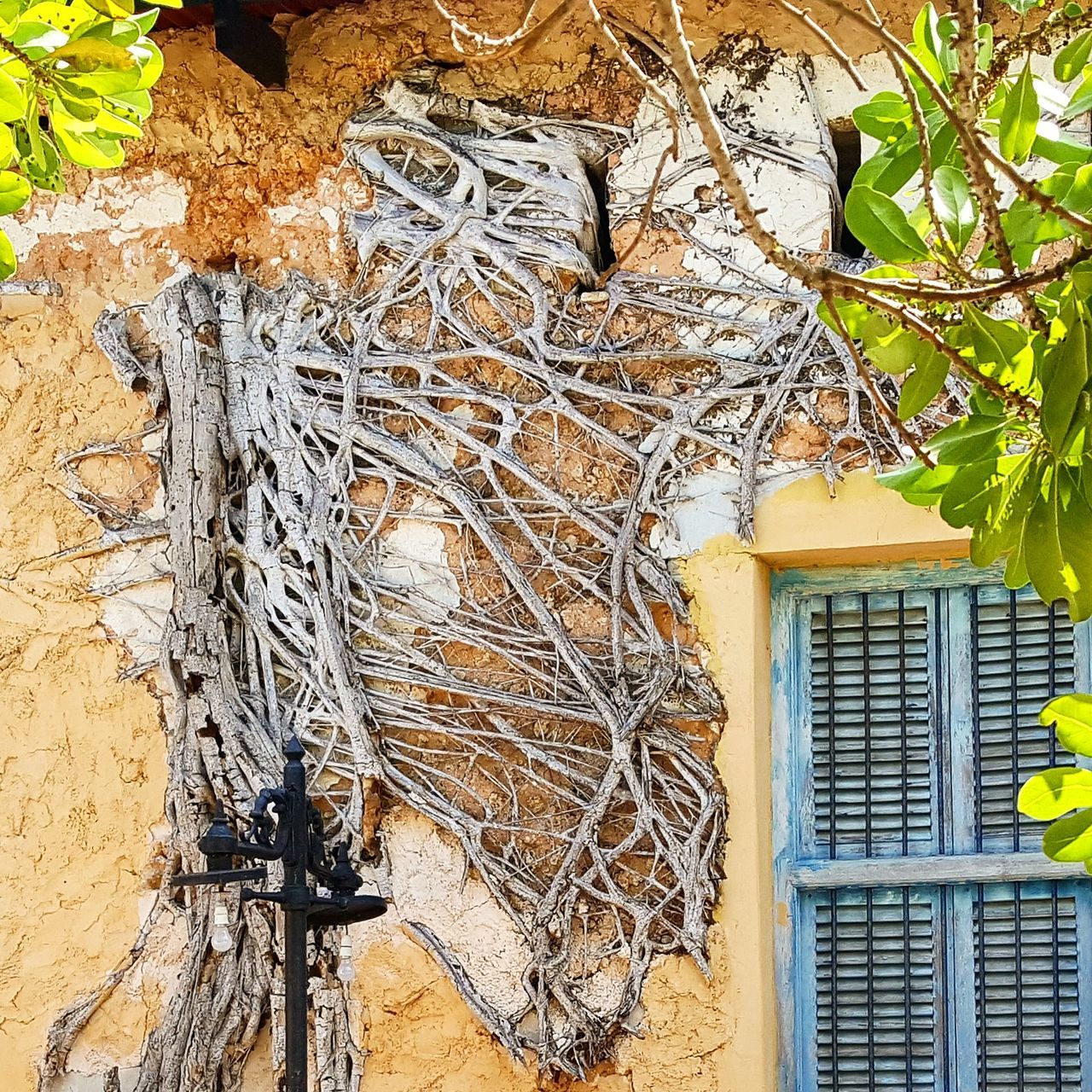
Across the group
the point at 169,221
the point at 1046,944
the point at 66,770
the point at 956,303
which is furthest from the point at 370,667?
the point at 956,303

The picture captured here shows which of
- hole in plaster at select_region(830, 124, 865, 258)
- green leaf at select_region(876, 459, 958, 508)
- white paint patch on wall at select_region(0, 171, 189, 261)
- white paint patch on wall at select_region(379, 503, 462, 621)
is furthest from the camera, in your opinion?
white paint patch on wall at select_region(0, 171, 189, 261)

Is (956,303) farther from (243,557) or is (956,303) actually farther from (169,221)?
(169,221)

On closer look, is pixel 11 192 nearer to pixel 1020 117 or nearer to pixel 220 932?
pixel 1020 117

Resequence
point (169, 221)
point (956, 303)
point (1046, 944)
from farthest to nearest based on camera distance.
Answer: point (169, 221) → point (1046, 944) → point (956, 303)

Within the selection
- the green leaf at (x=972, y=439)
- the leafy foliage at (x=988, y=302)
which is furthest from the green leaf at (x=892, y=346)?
the green leaf at (x=972, y=439)

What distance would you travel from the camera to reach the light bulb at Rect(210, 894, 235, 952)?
14.1 feet

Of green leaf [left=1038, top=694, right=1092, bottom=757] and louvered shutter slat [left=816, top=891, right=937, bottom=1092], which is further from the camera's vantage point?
louvered shutter slat [left=816, top=891, right=937, bottom=1092]

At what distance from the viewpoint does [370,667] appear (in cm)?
445

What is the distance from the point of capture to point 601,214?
4797 mm

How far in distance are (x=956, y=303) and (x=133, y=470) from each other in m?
2.50

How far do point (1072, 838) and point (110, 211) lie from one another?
303 centimetres

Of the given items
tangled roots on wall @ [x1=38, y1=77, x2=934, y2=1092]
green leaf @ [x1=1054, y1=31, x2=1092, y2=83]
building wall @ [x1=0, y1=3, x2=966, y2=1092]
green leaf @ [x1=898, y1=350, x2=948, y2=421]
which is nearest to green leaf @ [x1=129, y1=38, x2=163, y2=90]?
green leaf @ [x1=898, y1=350, x2=948, y2=421]

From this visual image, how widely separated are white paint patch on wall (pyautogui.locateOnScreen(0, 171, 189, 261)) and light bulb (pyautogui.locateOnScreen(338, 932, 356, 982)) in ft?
5.67

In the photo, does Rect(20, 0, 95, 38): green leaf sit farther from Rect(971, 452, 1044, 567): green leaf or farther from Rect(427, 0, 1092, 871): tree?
Rect(971, 452, 1044, 567): green leaf
